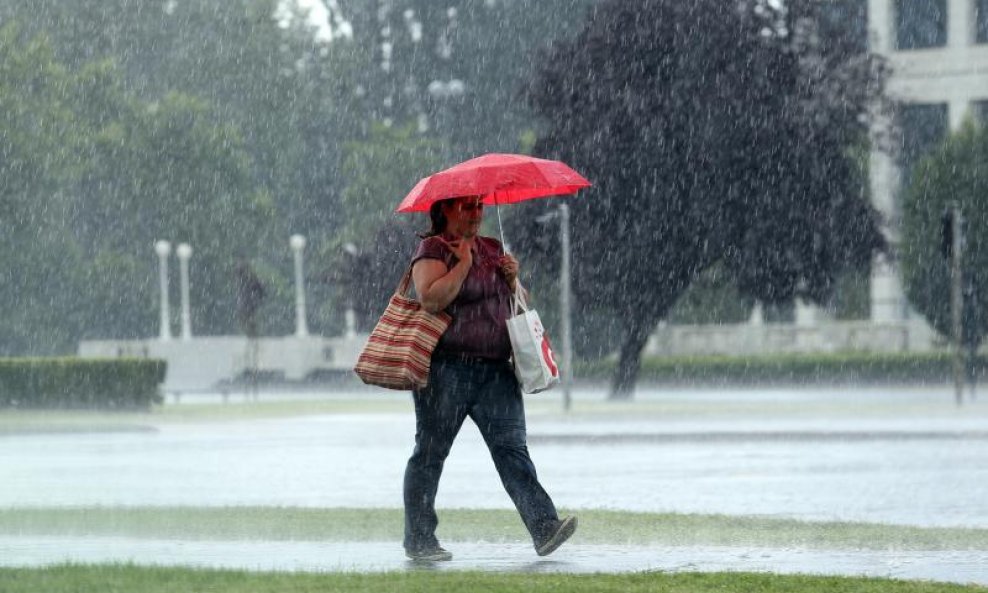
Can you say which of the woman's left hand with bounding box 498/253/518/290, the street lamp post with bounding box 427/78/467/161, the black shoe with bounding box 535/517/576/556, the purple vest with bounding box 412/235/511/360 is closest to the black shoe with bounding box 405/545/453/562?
the black shoe with bounding box 535/517/576/556

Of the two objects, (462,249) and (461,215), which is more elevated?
(461,215)

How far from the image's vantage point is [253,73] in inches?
3132

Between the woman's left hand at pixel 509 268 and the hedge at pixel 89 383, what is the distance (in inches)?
1158

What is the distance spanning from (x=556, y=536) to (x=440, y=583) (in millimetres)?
1304

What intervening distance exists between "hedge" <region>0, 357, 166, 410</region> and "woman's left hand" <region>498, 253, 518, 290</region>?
29.4m

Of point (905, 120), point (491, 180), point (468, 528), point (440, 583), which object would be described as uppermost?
point (905, 120)

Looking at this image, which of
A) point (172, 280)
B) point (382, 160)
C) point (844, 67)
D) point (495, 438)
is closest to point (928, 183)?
point (844, 67)

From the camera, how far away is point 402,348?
9.09 meters

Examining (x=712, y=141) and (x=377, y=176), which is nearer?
(x=712, y=141)

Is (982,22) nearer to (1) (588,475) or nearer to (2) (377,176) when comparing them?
(2) (377,176)

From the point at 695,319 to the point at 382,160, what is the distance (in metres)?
14.0

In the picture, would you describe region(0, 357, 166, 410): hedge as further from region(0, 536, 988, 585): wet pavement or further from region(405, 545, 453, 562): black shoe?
region(405, 545, 453, 562): black shoe

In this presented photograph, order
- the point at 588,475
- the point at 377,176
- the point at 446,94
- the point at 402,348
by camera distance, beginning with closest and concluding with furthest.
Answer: the point at 402,348 < the point at 588,475 < the point at 377,176 < the point at 446,94

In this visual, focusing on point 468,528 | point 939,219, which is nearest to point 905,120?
point 939,219
